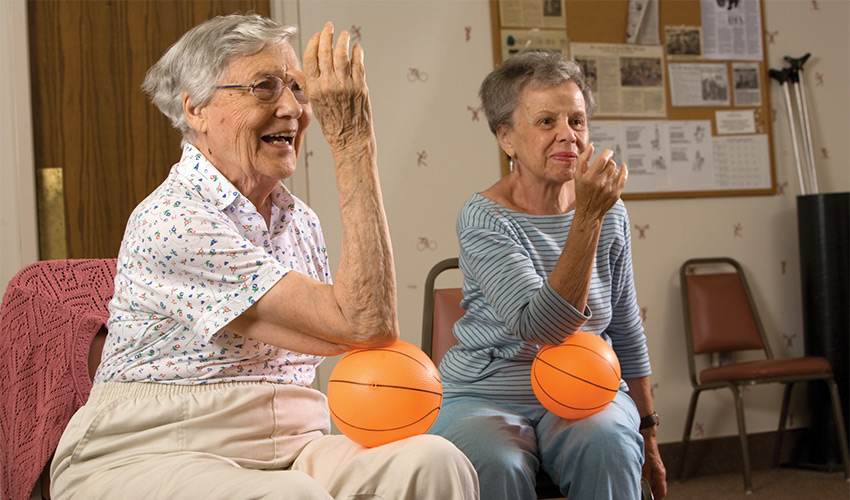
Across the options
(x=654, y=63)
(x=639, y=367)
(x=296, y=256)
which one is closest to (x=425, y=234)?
(x=654, y=63)

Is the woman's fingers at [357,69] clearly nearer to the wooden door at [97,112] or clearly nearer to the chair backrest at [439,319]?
the chair backrest at [439,319]

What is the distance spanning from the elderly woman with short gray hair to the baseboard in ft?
6.39

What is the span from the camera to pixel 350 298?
1.20m

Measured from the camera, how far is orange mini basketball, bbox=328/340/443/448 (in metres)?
1.22

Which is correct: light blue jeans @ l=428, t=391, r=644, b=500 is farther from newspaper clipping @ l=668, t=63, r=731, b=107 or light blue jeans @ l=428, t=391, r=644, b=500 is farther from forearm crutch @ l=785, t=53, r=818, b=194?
forearm crutch @ l=785, t=53, r=818, b=194

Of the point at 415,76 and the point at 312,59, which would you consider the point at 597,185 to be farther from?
the point at 415,76

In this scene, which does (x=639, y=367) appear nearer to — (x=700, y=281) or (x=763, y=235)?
(x=700, y=281)

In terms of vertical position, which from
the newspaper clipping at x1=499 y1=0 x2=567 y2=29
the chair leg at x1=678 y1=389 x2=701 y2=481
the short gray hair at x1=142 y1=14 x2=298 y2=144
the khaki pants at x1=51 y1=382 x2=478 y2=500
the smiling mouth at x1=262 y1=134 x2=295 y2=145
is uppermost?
the newspaper clipping at x1=499 y1=0 x2=567 y2=29

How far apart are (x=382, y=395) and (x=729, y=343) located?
2802mm

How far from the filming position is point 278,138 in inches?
55.9

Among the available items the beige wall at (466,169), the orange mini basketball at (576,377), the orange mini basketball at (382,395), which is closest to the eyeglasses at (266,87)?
the orange mini basketball at (382,395)

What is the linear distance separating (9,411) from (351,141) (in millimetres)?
861

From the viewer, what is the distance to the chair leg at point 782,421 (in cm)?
370

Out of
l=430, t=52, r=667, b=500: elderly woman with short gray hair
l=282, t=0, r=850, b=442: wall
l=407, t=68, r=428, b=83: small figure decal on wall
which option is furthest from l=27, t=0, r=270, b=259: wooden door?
l=430, t=52, r=667, b=500: elderly woman with short gray hair
